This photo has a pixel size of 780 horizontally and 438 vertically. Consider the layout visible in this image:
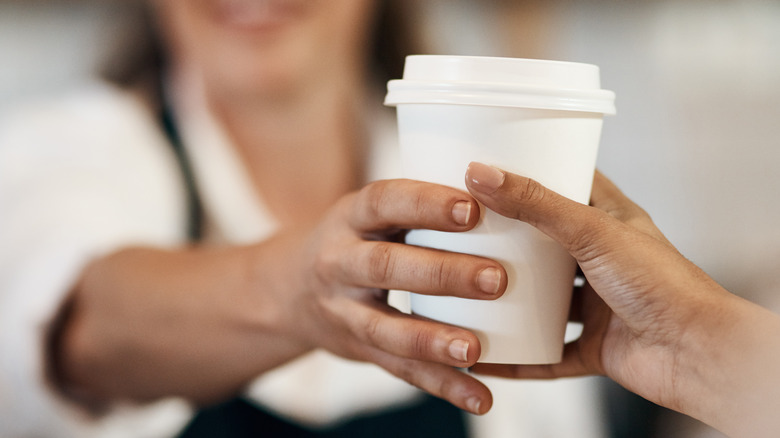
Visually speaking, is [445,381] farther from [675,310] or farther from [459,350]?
[675,310]

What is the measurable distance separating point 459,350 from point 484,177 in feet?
0.45

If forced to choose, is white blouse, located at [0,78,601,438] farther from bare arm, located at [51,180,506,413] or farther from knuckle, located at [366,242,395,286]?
knuckle, located at [366,242,395,286]

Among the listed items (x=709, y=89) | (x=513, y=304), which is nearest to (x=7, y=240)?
(x=513, y=304)

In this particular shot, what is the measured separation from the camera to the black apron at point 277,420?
124 centimetres

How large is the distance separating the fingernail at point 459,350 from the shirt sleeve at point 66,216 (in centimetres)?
63

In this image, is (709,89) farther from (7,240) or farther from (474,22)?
(7,240)

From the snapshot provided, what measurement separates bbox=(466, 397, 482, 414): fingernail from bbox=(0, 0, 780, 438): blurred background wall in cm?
145

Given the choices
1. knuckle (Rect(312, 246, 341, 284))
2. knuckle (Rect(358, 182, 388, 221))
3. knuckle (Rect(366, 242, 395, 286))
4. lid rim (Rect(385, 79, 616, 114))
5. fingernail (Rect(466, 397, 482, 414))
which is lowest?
fingernail (Rect(466, 397, 482, 414))

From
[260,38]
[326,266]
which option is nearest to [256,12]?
[260,38]

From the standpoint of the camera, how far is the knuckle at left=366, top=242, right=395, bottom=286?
513 millimetres

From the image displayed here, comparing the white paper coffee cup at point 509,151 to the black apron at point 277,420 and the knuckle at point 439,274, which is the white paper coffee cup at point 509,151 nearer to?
the knuckle at point 439,274

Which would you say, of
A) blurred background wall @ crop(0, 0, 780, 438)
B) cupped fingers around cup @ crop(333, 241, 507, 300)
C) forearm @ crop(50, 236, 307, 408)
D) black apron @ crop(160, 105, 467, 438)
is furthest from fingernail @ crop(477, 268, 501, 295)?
blurred background wall @ crop(0, 0, 780, 438)

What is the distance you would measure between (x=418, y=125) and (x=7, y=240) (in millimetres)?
732

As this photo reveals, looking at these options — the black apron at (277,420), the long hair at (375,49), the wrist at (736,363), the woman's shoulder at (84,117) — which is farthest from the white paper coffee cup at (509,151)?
the long hair at (375,49)
